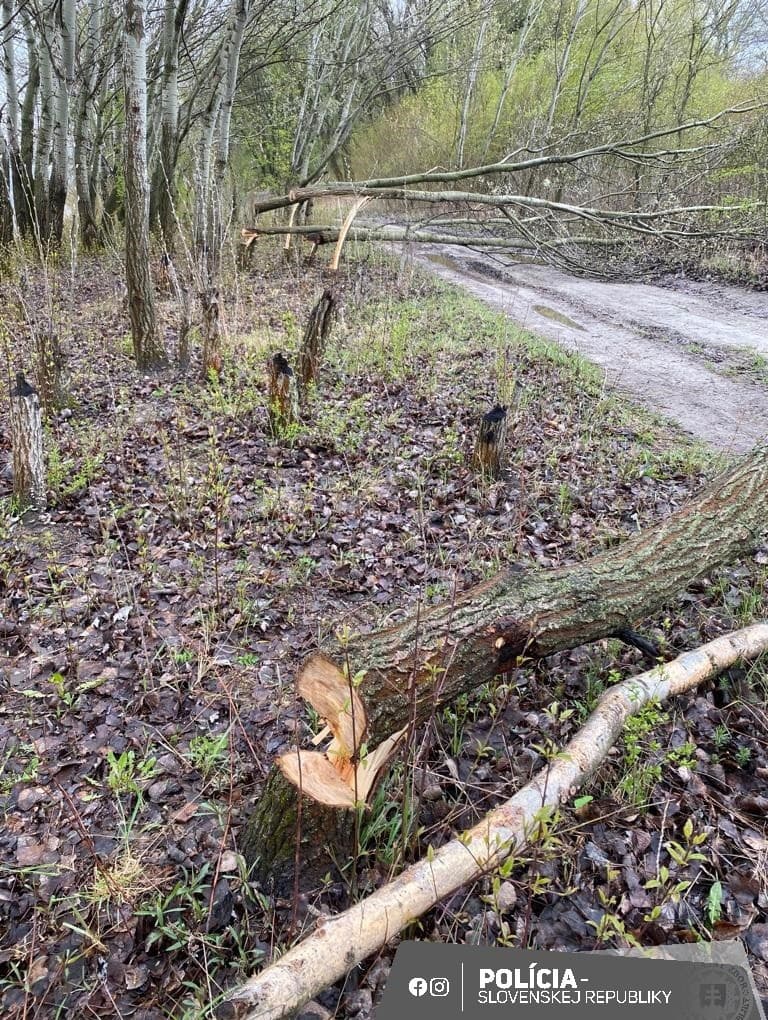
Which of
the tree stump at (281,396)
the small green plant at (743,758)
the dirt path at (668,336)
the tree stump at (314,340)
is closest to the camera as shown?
the small green plant at (743,758)

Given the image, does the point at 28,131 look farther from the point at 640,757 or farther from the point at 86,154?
the point at 640,757

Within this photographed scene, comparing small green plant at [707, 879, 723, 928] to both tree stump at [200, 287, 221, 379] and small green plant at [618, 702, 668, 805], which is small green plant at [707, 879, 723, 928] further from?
tree stump at [200, 287, 221, 379]

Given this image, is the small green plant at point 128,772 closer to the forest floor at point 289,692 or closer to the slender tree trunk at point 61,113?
the forest floor at point 289,692

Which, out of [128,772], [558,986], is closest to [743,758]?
[558,986]

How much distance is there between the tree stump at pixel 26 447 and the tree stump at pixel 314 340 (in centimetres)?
258

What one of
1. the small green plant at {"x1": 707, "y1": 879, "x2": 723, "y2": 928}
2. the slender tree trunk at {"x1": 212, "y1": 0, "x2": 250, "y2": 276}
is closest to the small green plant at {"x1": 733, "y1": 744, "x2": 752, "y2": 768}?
the small green plant at {"x1": 707, "y1": 879, "x2": 723, "y2": 928}

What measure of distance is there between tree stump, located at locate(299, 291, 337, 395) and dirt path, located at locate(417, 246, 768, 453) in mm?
3508

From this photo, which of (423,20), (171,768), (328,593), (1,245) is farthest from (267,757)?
(423,20)

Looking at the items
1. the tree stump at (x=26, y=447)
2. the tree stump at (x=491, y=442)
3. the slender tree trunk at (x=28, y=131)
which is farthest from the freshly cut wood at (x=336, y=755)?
the slender tree trunk at (x=28, y=131)

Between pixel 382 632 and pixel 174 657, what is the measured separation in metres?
1.40

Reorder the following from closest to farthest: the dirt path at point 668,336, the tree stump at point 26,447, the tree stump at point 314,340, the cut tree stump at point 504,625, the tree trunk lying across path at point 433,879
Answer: the tree trunk lying across path at point 433,879, the cut tree stump at point 504,625, the tree stump at point 26,447, the tree stump at point 314,340, the dirt path at point 668,336

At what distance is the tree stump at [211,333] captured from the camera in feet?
21.3

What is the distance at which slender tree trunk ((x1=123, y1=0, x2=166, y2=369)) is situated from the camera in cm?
562

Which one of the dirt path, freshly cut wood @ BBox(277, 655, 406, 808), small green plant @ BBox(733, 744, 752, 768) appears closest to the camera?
freshly cut wood @ BBox(277, 655, 406, 808)
